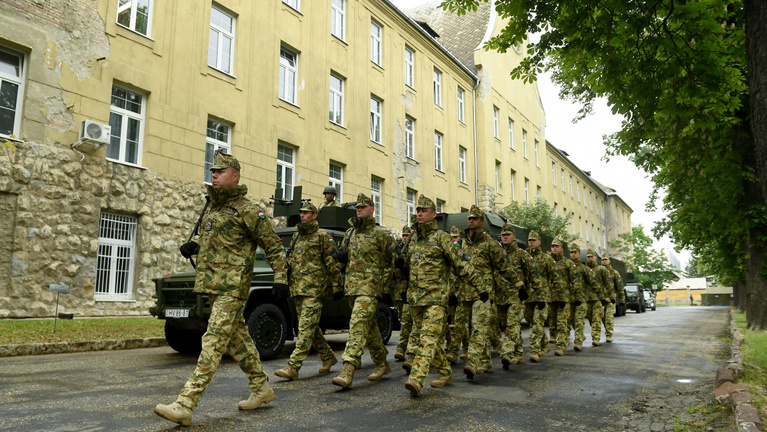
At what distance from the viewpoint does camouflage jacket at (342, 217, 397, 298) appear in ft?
20.8

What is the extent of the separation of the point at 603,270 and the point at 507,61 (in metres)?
23.3

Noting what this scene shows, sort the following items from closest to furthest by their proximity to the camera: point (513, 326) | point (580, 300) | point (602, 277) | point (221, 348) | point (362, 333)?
1. point (221, 348)
2. point (362, 333)
3. point (513, 326)
4. point (580, 300)
5. point (602, 277)

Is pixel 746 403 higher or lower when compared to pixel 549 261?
lower

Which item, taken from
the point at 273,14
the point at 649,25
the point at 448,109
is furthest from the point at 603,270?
the point at 448,109

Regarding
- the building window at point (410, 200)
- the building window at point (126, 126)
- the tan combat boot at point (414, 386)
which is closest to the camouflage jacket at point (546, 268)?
the tan combat boot at point (414, 386)

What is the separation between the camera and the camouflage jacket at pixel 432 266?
19.7 ft

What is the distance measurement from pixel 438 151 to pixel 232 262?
22.5m

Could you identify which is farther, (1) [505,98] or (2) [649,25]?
(1) [505,98]

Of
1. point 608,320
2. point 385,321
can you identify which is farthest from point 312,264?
point 608,320

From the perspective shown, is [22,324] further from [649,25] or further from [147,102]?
[649,25]

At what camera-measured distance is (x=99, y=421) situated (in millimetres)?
4211

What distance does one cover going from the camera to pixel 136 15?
546 inches

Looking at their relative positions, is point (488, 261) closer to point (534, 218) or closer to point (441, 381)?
point (441, 381)

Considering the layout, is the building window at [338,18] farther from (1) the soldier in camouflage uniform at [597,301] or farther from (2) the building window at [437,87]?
(1) the soldier in camouflage uniform at [597,301]
